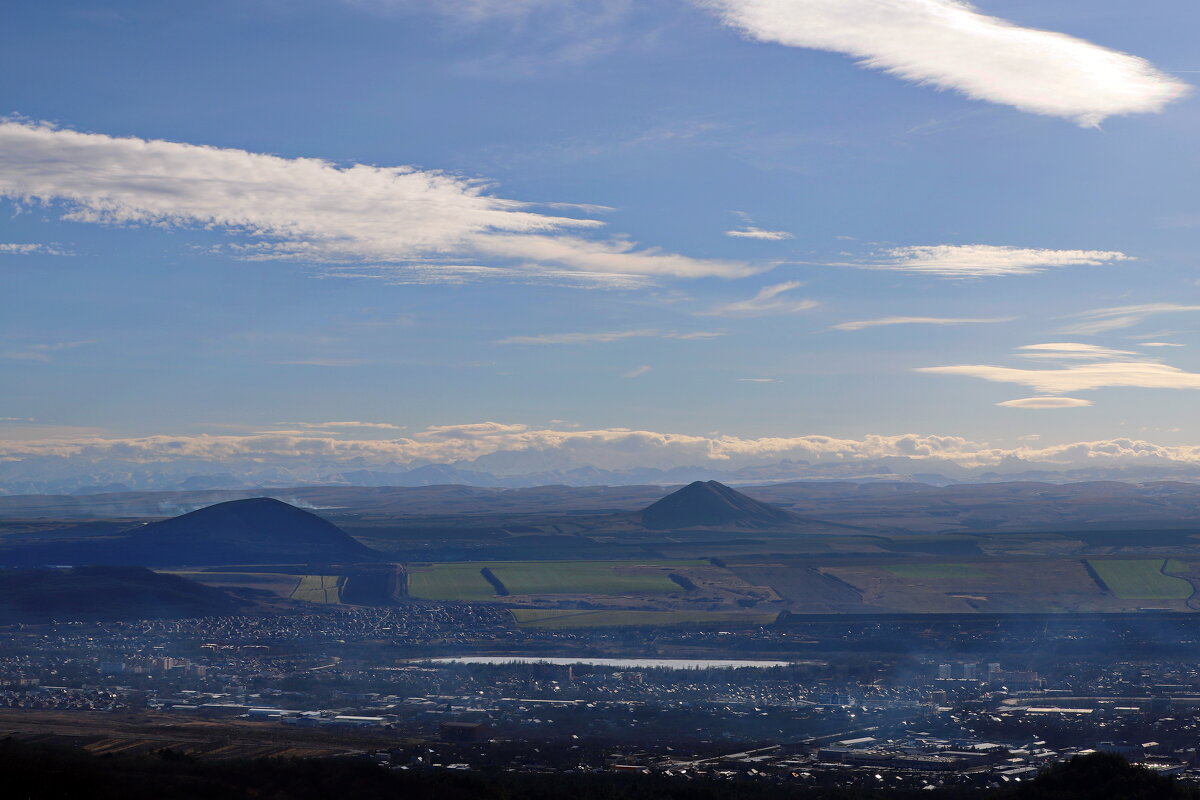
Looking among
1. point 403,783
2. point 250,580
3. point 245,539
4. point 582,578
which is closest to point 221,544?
point 245,539

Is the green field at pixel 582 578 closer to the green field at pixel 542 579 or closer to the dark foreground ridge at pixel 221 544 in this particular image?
the green field at pixel 542 579

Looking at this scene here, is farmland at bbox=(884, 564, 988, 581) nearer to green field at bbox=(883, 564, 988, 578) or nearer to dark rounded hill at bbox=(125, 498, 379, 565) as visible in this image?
green field at bbox=(883, 564, 988, 578)

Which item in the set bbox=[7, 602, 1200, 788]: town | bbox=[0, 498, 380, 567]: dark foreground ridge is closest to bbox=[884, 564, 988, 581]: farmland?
bbox=[7, 602, 1200, 788]: town

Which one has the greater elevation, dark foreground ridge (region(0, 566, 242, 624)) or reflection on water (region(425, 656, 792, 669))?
dark foreground ridge (region(0, 566, 242, 624))

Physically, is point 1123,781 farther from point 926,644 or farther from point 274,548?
point 274,548

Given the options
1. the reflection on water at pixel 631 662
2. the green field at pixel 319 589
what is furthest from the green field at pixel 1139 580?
the green field at pixel 319 589

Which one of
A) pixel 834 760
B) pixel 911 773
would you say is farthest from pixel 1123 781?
pixel 834 760

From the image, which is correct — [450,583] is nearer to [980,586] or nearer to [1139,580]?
[980,586]
